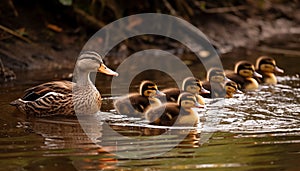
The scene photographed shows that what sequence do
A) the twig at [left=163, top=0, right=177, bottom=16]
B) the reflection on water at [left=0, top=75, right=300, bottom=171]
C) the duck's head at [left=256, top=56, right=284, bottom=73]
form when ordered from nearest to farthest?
the reflection on water at [left=0, top=75, right=300, bottom=171]
the duck's head at [left=256, top=56, right=284, bottom=73]
the twig at [left=163, top=0, right=177, bottom=16]

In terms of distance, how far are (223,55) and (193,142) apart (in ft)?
17.6

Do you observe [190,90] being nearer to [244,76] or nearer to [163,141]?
[244,76]

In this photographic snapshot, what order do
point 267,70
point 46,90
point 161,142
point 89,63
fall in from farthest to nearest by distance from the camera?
point 267,70 → point 89,63 → point 46,90 → point 161,142

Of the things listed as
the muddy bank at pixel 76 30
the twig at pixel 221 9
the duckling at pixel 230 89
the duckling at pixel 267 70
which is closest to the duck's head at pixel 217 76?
the duckling at pixel 230 89

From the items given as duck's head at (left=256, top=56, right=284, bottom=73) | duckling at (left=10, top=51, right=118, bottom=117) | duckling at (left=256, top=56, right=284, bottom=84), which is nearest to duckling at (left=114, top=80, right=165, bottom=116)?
duckling at (left=10, top=51, right=118, bottom=117)

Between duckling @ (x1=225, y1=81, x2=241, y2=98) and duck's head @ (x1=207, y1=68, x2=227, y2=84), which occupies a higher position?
duck's head @ (x1=207, y1=68, x2=227, y2=84)

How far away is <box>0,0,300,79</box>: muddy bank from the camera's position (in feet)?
31.7

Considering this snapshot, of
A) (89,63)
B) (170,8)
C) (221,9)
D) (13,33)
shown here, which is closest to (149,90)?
(89,63)

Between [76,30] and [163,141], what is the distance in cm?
530

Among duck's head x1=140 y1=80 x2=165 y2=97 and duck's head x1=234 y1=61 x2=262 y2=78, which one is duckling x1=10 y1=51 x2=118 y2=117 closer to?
duck's head x1=140 y1=80 x2=165 y2=97

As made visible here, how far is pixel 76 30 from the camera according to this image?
34.6 ft

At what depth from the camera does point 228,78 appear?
27.0 ft

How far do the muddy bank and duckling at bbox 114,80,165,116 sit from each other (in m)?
2.67

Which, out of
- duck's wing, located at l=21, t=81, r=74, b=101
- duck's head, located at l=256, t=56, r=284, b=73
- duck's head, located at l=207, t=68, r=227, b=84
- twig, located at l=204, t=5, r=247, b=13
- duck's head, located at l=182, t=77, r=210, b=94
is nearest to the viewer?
Answer: duck's wing, located at l=21, t=81, r=74, b=101
